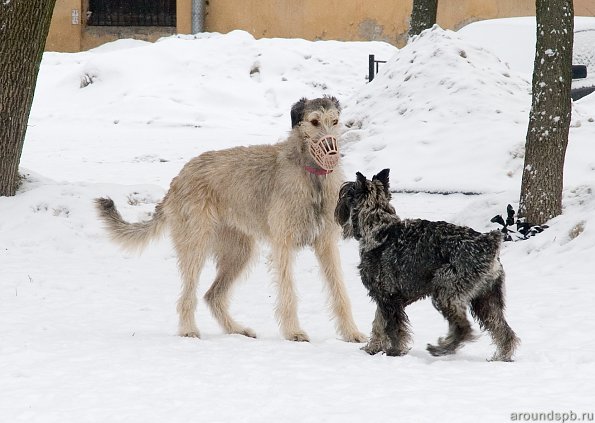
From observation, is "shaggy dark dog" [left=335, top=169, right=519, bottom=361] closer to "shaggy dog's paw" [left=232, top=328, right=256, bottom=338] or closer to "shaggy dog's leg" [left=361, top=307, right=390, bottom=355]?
"shaggy dog's leg" [left=361, top=307, right=390, bottom=355]

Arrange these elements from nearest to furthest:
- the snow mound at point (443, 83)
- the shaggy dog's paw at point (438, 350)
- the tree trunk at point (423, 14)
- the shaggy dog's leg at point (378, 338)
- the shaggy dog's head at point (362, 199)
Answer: the shaggy dog's paw at point (438, 350) → the shaggy dog's leg at point (378, 338) → the shaggy dog's head at point (362, 199) → the snow mound at point (443, 83) → the tree trunk at point (423, 14)

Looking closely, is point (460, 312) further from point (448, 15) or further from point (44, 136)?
point (448, 15)

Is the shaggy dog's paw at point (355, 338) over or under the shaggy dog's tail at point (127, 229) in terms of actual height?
under

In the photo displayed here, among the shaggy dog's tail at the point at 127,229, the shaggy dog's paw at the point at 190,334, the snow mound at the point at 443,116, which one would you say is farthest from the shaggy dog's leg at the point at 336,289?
the snow mound at the point at 443,116

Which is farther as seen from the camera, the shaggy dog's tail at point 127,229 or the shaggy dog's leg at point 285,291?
the shaggy dog's tail at point 127,229

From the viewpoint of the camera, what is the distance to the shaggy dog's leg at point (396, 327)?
247 inches

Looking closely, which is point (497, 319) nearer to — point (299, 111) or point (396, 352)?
point (396, 352)

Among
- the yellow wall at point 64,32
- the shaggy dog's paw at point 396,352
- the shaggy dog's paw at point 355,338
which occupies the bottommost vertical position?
the shaggy dog's paw at point 355,338

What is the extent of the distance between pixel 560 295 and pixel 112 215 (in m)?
3.53

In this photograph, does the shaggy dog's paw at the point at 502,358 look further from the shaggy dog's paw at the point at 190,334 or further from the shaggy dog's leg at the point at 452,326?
the shaggy dog's paw at the point at 190,334

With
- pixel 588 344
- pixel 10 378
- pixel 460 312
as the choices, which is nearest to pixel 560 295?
pixel 588 344

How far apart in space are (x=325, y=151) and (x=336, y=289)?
1.05 metres

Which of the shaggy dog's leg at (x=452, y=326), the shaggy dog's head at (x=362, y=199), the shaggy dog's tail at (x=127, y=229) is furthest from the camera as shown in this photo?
the shaggy dog's tail at (x=127, y=229)

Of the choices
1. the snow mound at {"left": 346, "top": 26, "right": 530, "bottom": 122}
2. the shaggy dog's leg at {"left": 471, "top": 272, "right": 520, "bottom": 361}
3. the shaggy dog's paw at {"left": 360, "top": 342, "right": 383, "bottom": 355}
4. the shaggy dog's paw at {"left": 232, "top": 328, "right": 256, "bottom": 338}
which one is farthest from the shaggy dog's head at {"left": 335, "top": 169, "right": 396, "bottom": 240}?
the snow mound at {"left": 346, "top": 26, "right": 530, "bottom": 122}
